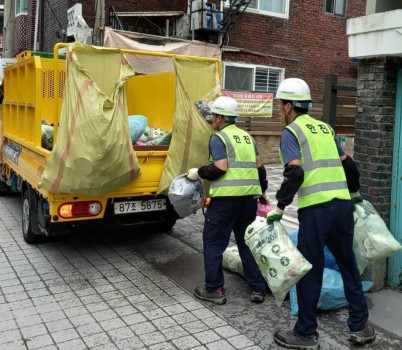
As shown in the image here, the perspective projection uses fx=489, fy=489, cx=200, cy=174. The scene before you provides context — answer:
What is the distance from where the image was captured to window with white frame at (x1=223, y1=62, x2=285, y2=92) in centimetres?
1266

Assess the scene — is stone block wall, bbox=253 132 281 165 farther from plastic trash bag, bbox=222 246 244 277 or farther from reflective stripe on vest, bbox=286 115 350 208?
reflective stripe on vest, bbox=286 115 350 208

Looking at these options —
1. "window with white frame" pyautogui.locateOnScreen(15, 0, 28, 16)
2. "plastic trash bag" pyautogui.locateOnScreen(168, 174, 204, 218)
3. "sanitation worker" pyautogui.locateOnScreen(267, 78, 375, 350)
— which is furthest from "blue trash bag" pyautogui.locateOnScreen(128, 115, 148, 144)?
"window with white frame" pyautogui.locateOnScreen(15, 0, 28, 16)

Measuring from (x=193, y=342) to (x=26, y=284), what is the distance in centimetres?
194

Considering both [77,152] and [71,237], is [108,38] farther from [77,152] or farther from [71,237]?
[77,152]

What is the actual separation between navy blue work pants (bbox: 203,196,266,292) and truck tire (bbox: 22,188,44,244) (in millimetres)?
2348

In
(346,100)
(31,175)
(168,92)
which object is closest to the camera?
(31,175)

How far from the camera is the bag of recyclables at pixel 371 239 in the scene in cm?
374

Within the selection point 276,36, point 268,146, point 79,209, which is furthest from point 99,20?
point 79,209

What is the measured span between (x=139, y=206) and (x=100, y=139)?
3.70 ft

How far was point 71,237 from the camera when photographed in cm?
622

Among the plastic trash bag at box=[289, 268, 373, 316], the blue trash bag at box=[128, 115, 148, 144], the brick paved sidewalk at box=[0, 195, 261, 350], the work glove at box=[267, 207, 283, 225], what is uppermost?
the blue trash bag at box=[128, 115, 148, 144]

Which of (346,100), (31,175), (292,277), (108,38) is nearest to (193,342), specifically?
(292,277)

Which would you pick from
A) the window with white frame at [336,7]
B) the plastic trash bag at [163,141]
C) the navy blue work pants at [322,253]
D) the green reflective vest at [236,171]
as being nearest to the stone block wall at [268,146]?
the window with white frame at [336,7]

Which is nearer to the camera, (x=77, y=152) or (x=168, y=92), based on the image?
(x=77, y=152)
